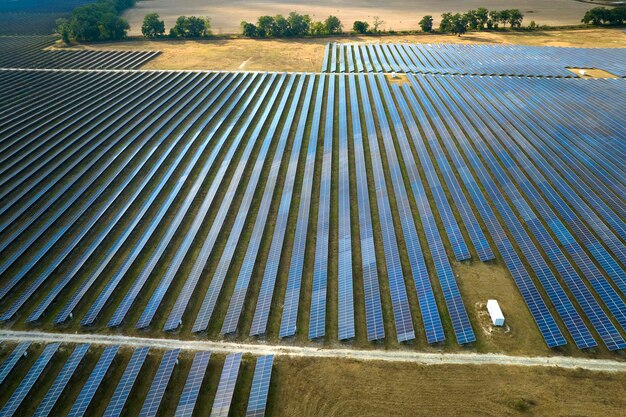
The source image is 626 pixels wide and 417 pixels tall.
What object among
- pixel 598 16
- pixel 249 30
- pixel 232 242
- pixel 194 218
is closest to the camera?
pixel 232 242

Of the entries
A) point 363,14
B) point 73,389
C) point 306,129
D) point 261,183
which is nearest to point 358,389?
point 73,389

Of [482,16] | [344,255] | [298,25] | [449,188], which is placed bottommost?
[344,255]

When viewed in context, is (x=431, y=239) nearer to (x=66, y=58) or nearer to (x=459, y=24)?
(x=459, y=24)

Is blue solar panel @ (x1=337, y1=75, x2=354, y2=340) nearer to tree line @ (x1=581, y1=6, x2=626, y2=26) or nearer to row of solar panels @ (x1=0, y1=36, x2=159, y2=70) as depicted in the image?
row of solar panels @ (x1=0, y1=36, x2=159, y2=70)

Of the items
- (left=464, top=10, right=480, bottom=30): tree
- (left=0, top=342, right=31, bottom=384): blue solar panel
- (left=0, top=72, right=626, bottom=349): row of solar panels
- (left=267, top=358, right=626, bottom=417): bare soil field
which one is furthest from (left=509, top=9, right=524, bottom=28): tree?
(left=0, top=342, right=31, bottom=384): blue solar panel

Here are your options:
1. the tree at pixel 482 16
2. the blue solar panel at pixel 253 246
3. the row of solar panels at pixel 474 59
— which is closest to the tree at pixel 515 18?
the tree at pixel 482 16

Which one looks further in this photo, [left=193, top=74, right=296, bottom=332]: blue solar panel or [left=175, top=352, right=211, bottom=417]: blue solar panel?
[left=193, top=74, right=296, bottom=332]: blue solar panel

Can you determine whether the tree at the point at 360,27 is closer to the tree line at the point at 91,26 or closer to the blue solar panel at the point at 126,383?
the tree line at the point at 91,26

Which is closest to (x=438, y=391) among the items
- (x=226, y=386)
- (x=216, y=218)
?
(x=226, y=386)
